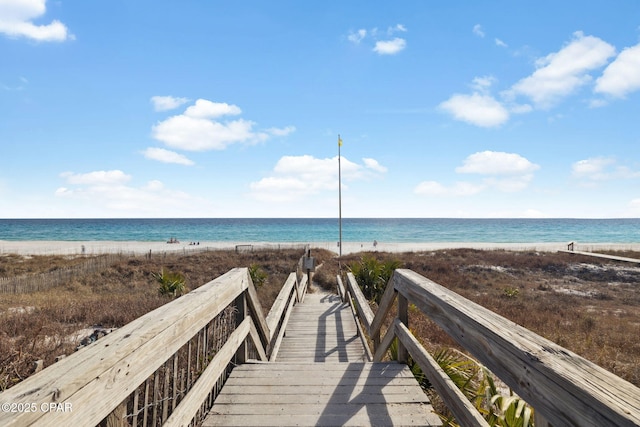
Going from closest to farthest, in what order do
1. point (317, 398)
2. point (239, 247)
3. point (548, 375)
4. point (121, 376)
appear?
point (548, 375), point (121, 376), point (317, 398), point (239, 247)

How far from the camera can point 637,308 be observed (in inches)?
508

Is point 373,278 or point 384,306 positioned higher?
point 384,306

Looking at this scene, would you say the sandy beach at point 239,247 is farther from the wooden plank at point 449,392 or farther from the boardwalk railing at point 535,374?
the boardwalk railing at point 535,374

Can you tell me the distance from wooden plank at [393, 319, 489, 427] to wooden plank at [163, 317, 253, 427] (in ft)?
4.93

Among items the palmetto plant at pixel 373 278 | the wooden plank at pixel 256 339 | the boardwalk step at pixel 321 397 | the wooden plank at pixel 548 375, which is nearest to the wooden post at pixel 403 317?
the boardwalk step at pixel 321 397

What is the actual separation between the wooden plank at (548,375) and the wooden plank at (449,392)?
345 millimetres

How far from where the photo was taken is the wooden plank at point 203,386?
1.83 metres

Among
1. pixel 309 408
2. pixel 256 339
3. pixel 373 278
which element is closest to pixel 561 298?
pixel 373 278

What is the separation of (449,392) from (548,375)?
1113 millimetres

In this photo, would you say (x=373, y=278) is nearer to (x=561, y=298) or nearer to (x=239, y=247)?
(x=561, y=298)

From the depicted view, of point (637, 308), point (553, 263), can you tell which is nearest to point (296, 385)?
point (637, 308)

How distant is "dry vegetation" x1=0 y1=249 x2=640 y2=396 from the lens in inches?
280

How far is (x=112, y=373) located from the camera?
3.84 ft

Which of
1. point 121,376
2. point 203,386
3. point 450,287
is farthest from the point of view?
point 450,287
